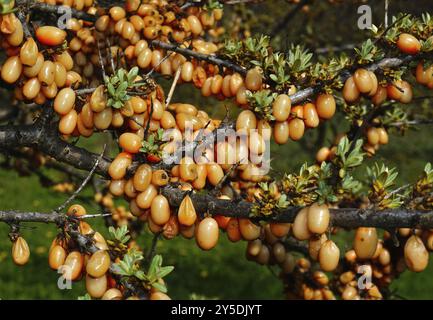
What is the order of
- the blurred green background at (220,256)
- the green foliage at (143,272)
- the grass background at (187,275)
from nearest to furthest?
the green foliage at (143,272), the blurred green background at (220,256), the grass background at (187,275)

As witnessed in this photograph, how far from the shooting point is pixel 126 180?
2232 mm

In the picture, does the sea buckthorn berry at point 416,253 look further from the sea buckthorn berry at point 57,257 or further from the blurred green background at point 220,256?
the blurred green background at point 220,256

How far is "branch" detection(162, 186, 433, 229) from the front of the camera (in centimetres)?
181

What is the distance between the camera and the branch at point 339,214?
181cm

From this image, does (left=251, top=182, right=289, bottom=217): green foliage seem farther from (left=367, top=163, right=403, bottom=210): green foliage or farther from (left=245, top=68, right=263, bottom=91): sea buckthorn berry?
(left=245, top=68, right=263, bottom=91): sea buckthorn berry

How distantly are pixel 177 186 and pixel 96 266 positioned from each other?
0.47m

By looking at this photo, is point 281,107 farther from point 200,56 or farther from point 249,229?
point 200,56

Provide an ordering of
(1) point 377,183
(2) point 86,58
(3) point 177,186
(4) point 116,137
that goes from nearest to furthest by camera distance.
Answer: (1) point 377,183 < (3) point 177,186 < (4) point 116,137 < (2) point 86,58

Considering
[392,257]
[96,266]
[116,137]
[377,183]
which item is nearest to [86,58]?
[116,137]

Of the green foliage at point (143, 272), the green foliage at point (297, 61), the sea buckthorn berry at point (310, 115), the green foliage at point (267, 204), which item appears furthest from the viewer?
the sea buckthorn berry at point (310, 115)

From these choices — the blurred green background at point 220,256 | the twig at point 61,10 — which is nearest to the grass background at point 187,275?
the blurred green background at point 220,256

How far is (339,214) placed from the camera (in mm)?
1929
